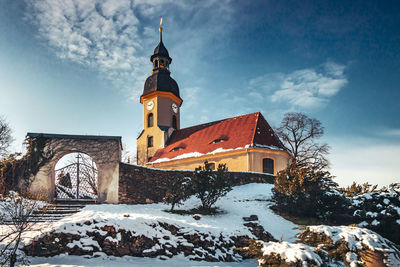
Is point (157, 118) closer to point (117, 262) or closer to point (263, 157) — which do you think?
point (263, 157)

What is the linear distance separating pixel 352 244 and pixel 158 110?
25797 mm

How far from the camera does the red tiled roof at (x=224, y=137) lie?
23.1m

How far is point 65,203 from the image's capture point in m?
12.8

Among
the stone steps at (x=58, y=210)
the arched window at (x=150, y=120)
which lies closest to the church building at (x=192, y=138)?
the arched window at (x=150, y=120)

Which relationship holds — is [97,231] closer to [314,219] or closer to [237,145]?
[314,219]

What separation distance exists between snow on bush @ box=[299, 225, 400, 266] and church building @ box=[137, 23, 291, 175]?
1497cm

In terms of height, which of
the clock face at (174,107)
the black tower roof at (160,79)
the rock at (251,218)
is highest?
the black tower roof at (160,79)

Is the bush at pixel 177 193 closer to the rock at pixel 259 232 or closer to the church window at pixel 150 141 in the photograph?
the rock at pixel 259 232

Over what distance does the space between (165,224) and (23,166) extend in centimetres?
701

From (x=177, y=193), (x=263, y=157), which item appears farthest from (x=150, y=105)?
(x=177, y=193)

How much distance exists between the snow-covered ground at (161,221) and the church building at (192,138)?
6.86 meters

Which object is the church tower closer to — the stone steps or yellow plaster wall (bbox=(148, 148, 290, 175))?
yellow plaster wall (bbox=(148, 148, 290, 175))

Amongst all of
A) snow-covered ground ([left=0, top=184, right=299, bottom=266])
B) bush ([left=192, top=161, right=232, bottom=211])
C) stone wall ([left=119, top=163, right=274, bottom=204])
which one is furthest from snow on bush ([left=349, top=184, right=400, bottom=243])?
stone wall ([left=119, top=163, right=274, bottom=204])

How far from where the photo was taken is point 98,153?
45.4 feet
